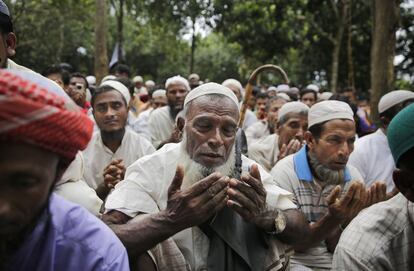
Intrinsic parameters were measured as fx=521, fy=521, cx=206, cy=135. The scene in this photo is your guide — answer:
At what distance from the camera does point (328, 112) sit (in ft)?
13.7

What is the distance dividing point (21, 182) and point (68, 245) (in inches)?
13.9

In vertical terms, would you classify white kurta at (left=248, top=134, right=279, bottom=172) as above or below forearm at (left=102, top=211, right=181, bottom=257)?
below

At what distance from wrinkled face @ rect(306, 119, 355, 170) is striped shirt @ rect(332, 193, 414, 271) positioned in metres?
1.81

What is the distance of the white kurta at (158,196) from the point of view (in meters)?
2.84

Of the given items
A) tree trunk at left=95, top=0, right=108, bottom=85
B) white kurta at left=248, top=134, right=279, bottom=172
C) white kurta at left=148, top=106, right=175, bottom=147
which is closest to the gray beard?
white kurta at left=248, top=134, right=279, bottom=172

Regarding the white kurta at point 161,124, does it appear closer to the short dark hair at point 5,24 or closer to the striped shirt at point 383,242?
the short dark hair at point 5,24

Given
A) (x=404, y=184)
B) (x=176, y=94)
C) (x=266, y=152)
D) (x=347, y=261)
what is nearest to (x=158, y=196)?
(x=347, y=261)

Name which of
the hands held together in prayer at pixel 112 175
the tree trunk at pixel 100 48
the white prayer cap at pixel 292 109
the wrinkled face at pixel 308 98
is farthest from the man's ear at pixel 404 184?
the tree trunk at pixel 100 48

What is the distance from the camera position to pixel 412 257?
82.4 inches

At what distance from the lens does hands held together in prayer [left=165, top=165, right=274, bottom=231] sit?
254 centimetres

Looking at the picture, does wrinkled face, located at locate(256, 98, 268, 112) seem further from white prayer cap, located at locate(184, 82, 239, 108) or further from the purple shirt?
the purple shirt

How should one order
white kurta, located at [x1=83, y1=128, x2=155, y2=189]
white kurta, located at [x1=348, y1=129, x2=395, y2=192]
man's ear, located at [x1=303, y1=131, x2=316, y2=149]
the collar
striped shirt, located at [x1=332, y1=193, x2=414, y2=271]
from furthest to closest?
1. white kurta, located at [x1=348, y1=129, x2=395, y2=192]
2. white kurta, located at [x1=83, y1=128, x2=155, y2=189]
3. man's ear, located at [x1=303, y1=131, x2=316, y2=149]
4. the collar
5. striped shirt, located at [x1=332, y1=193, x2=414, y2=271]

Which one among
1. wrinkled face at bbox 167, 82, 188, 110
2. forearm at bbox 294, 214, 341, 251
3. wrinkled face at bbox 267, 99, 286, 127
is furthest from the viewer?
Result: wrinkled face at bbox 167, 82, 188, 110

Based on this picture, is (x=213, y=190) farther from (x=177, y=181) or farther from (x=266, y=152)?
(x=266, y=152)
